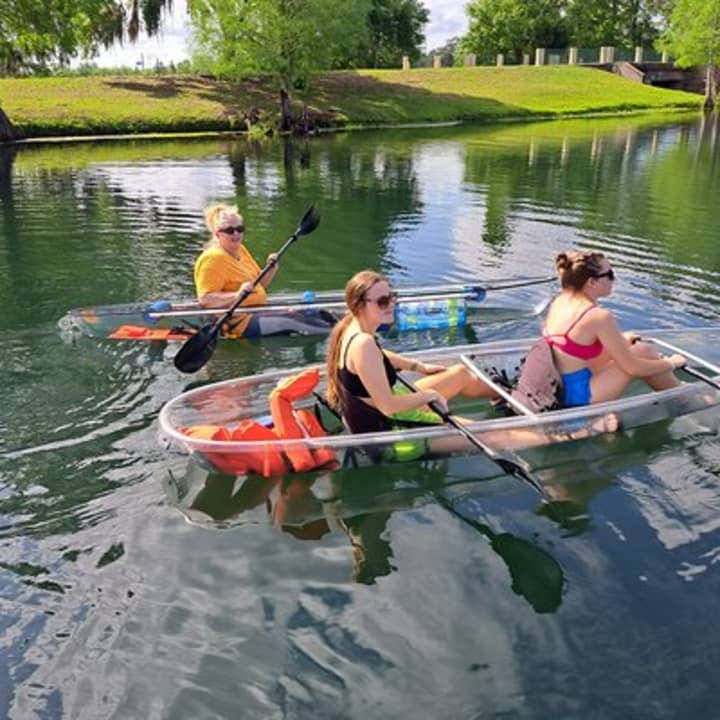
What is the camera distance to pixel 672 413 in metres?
7.32

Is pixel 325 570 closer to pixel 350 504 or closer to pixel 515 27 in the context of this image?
pixel 350 504

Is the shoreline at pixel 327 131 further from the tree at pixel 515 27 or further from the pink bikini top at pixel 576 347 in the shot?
the pink bikini top at pixel 576 347

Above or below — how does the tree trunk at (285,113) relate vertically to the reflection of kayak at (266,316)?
above

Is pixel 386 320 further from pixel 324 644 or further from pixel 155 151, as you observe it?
pixel 155 151

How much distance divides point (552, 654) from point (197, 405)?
3.81m

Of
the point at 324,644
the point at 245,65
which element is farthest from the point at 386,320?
the point at 245,65

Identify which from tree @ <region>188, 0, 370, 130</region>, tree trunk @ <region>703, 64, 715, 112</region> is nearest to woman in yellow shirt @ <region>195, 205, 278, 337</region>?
tree @ <region>188, 0, 370, 130</region>

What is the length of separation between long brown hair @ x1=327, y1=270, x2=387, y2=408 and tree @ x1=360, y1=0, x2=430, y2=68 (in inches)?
2811

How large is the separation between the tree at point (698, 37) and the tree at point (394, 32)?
73.8ft

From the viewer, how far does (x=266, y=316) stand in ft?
33.0

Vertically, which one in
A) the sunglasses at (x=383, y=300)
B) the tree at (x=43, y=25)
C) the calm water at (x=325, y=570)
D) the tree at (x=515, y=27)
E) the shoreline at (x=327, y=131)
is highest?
the tree at (x=515, y=27)

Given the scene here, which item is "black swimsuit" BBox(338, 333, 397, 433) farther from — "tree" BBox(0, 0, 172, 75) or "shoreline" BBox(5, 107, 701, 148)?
"shoreline" BBox(5, 107, 701, 148)

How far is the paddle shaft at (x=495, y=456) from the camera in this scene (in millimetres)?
6008

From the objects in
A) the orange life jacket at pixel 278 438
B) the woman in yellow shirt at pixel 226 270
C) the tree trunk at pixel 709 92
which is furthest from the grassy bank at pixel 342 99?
the orange life jacket at pixel 278 438
